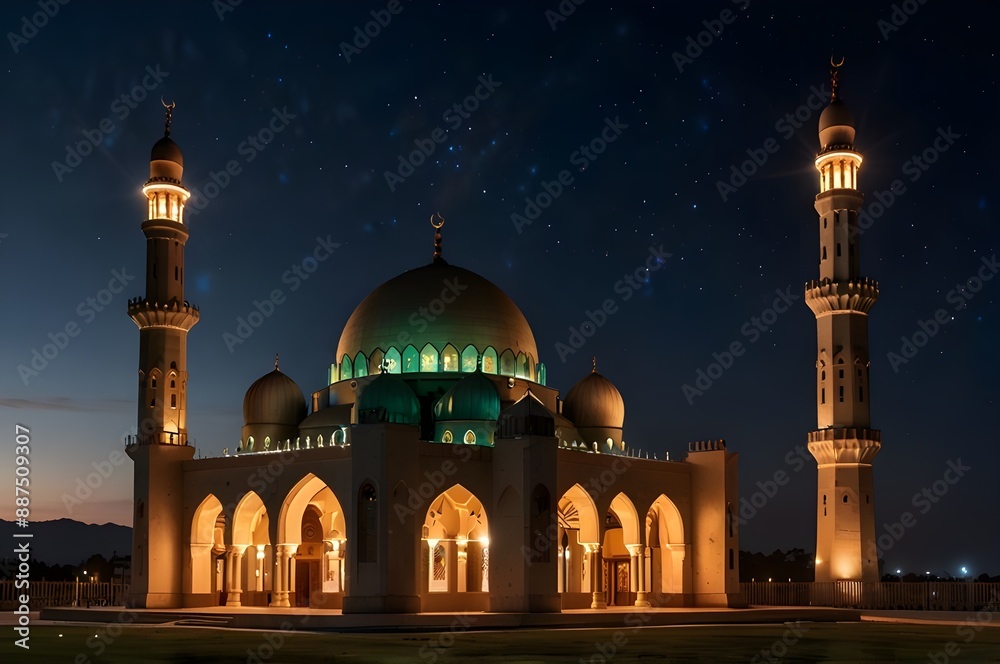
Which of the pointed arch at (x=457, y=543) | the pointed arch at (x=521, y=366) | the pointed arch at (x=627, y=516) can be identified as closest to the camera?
the pointed arch at (x=457, y=543)

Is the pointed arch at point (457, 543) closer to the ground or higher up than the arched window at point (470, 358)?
closer to the ground

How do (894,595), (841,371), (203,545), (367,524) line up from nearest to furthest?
(367,524) → (203,545) → (894,595) → (841,371)

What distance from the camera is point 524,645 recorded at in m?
17.0

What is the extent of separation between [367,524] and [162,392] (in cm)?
676

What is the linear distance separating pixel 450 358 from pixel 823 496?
8.80 metres

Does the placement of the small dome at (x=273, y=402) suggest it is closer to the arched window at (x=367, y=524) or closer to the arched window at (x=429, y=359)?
the arched window at (x=429, y=359)

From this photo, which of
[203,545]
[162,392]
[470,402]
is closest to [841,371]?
[470,402]

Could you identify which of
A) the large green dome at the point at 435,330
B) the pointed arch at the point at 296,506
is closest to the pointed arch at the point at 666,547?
the large green dome at the point at 435,330

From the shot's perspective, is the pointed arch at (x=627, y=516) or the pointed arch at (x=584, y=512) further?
the pointed arch at (x=627, y=516)

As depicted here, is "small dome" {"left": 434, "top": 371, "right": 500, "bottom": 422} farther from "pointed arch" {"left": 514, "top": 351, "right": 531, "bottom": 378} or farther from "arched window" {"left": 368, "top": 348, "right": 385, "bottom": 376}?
"pointed arch" {"left": 514, "top": 351, "right": 531, "bottom": 378}

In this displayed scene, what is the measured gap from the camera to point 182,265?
2867cm

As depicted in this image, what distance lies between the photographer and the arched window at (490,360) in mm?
29047

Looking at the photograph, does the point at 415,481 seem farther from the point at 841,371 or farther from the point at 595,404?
the point at 841,371

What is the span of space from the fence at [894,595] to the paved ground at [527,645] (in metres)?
5.02
